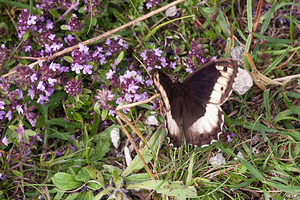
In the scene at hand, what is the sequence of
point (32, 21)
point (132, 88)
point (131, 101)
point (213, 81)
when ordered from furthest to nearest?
point (32, 21)
point (131, 101)
point (132, 88)
point (213, 81)

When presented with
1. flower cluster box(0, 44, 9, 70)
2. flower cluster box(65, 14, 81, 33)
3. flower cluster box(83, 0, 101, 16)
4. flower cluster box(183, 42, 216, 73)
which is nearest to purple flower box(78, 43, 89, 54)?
flower cluster box(65, 14, 81, 33)

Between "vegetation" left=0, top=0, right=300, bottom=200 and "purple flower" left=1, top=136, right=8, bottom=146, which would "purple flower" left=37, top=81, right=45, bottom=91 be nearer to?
"vegetation" left=0, top=0, right=300, bottom=200

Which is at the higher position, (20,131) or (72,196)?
(20,131)

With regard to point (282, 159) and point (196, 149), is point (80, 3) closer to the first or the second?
point (196, 149)

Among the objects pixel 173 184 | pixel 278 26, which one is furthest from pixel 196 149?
pixel 278 26

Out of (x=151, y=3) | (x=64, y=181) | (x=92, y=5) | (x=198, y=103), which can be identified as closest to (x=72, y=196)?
(x=64, y=181)

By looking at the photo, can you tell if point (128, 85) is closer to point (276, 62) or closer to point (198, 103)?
point (198, 103)

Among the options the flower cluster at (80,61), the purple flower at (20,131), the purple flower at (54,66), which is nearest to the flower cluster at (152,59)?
the flower cluster at (80,61)

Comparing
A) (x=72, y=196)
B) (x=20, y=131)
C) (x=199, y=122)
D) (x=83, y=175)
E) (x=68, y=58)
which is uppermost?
(x=68, y=58)
